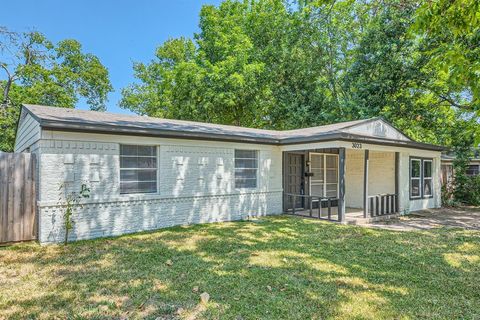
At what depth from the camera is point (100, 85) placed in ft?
96.2

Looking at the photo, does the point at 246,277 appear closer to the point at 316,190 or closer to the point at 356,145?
the point at 356,145

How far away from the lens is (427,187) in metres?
13.1

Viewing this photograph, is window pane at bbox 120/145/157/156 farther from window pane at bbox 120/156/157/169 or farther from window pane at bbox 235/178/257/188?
window pane at bbox 235/178/257/188

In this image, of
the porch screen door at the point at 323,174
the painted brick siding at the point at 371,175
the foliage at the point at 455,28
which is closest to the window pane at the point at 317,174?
the porch screen door at the point at 323,174

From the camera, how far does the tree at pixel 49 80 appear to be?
18605mm

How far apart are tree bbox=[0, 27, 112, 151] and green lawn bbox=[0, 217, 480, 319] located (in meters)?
12.6

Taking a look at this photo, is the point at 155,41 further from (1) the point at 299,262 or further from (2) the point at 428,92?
(1) the point at 299,262

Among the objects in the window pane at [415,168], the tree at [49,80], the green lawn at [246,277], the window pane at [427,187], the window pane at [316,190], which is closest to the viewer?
the green lawn at [246,277]

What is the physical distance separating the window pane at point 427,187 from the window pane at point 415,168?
2.05 feet

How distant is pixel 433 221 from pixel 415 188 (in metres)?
2.84

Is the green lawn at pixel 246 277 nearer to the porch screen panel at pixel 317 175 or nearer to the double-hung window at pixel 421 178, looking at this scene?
the porch screen panel at pixel 317 175

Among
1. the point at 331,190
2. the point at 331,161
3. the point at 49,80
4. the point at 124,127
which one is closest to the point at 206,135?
the point at 124,127

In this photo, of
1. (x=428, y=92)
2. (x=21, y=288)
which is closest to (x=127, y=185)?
(x=21, y=288)

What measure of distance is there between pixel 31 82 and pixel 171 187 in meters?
21.0
